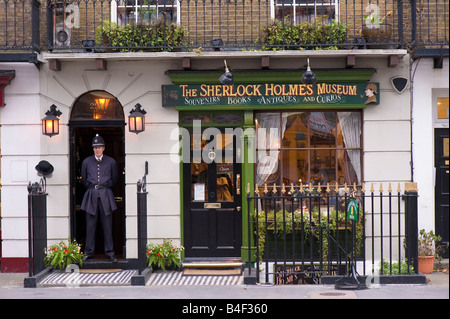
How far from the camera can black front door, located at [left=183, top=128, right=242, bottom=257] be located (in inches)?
453

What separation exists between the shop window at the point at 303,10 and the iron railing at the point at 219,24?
2cm

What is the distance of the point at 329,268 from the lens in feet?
32.9

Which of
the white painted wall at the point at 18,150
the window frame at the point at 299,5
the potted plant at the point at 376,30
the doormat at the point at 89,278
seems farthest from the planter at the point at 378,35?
the white painted wall at the point at 18,150

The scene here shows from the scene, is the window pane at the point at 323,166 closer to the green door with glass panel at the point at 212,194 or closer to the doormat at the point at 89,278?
the green door with glass panel at the point at 212,194

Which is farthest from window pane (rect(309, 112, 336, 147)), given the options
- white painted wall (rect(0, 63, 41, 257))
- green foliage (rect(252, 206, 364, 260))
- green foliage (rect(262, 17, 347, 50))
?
white painted wall (rect(0, 63, 41, 257))

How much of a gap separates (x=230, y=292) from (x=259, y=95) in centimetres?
357

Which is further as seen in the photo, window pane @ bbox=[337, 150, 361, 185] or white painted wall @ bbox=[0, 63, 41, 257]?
window pane @ bbox=[337, 150, 361, 185]

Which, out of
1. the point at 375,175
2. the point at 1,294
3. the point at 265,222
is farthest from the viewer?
the point at 375,175

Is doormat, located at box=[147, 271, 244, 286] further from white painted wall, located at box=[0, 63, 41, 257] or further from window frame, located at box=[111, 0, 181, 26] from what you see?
window frame, located at box=[111, 0, 181, 26]

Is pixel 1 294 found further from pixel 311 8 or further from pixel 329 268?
pixel 311 8

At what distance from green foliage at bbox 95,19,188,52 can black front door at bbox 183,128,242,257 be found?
1736mm

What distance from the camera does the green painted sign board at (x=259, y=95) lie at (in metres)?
11.2

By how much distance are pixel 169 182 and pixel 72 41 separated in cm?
309

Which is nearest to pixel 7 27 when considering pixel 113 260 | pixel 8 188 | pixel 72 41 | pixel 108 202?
pixel 72 41
